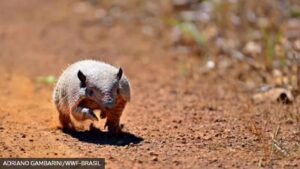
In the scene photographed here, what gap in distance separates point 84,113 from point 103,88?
0.27m

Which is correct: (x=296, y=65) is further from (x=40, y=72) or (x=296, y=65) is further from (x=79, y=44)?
(x=79, y=44)

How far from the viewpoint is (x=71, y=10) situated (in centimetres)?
1363

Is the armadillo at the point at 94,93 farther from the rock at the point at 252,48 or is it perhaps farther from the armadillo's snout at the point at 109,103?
the rock at the point at 252,48

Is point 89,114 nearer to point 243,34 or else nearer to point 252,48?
point 252,48

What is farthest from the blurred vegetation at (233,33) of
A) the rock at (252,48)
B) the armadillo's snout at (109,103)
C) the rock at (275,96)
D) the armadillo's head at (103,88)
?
the armadillo's snout at (109,103)

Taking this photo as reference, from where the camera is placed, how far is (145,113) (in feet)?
23.6

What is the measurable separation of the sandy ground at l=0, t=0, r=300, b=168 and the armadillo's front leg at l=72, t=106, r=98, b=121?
19 cm

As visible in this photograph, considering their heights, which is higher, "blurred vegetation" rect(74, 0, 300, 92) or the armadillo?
"blurred vegetation" rect(74, 0, 300, 92)

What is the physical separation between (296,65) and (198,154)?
2.47 metres

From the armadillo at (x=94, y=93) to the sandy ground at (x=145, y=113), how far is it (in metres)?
0.21

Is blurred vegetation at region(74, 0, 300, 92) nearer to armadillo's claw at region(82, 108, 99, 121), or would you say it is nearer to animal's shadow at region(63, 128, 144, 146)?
animal's shadow at region(63, 128, 144, 146)

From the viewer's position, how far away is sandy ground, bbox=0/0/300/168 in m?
5.41

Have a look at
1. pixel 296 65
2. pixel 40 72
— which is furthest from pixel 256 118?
pixel 40 72

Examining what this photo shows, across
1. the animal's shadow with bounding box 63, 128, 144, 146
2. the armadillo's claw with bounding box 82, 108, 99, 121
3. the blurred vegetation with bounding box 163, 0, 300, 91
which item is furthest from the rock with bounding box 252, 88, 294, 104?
the armadillo's claw with bounding box 82, 108, 99, 121
